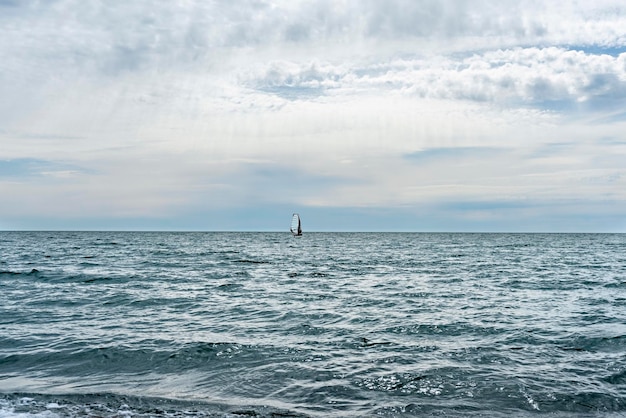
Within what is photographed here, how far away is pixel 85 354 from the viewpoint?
15.8 metres

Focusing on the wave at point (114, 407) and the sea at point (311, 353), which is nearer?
the wave at point (114, 407)

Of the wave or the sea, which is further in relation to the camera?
the sea

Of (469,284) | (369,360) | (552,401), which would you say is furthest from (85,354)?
(469,284)

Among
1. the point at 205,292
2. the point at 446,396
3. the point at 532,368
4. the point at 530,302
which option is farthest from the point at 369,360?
the point at 205,292

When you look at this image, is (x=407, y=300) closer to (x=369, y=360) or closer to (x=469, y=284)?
(x=469, y=284)

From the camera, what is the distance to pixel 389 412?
10.9 metres

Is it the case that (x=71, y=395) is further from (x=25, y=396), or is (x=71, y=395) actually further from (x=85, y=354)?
(x=85, y=354)

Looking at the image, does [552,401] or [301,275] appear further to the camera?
[301,275]

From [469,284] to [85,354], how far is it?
87.1 feet

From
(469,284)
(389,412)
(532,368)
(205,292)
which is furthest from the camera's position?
(469,284)

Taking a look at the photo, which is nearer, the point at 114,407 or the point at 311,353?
the point at 114,407

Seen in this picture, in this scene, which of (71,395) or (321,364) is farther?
(321,364)

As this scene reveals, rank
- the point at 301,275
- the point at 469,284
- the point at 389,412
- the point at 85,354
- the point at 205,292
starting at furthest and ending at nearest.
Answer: the point at 301,275, the point at 469,284, the point at 205,292, the point at 85,354, the point at 389,412

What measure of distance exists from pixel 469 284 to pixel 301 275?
13.8 metres
